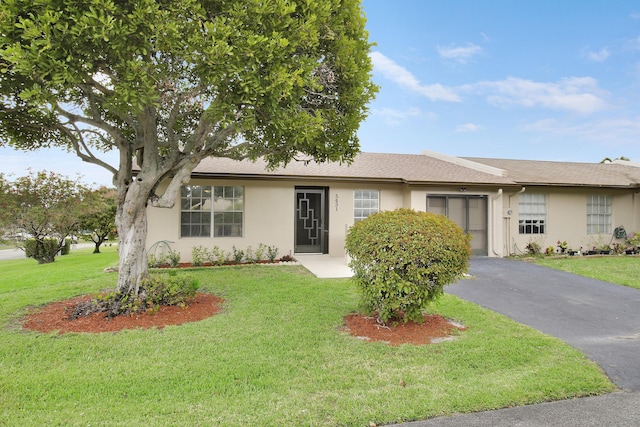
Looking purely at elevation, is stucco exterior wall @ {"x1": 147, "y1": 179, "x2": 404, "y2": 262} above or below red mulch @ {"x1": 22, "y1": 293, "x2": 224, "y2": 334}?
above

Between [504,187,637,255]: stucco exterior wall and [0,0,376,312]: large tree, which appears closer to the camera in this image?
[0,0,376,312]: large tree

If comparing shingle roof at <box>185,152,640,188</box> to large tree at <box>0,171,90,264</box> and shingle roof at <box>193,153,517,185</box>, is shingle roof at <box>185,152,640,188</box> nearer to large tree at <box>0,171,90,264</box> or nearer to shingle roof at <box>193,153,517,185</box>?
shingle roof at <box>193,153,517,185</box>

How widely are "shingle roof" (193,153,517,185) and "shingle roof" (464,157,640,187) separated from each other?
1611 millimetres

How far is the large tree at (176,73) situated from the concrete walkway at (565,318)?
4424 mm

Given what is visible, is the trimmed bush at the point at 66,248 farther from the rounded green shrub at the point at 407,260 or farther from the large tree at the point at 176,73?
the rounded green shrub at the point at 407,260

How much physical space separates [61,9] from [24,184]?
49.7ft

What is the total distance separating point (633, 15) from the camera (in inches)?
501

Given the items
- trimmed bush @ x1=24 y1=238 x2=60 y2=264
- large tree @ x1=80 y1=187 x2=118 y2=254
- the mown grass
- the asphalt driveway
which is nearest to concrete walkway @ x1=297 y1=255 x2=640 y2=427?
the asphalt driveway

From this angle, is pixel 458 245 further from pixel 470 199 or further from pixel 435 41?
pixel 435 41

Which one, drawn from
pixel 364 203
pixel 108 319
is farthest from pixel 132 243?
pixel 364 203

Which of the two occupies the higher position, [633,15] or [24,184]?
[633,15]

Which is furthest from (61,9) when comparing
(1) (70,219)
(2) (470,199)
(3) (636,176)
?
(3) (636,176)

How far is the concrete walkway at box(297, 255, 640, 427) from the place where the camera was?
10.4 feet

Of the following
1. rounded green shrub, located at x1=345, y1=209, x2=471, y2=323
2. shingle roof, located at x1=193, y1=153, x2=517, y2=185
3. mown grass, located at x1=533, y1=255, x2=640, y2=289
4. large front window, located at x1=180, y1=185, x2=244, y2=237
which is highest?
shingle roof, located at x1=193, y1=153, x2=517, y2=185
